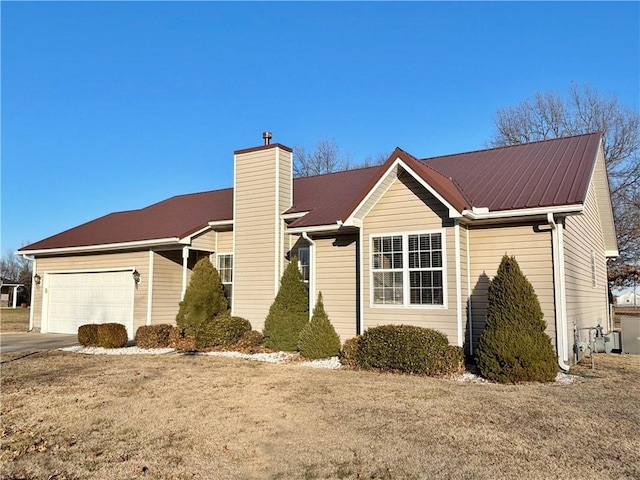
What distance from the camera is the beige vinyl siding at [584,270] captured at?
11164 mm

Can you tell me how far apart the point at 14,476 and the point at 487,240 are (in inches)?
370

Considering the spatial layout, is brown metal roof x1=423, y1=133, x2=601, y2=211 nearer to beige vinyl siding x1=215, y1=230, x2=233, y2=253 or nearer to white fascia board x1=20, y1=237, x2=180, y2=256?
beige vinyl siding x1=215, y1=230, x2=233, y2=253

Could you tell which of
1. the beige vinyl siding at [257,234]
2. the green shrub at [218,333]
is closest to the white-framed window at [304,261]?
the beige vinyl siding at [257,234]

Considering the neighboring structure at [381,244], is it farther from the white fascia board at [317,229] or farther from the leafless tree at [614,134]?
the leafless tree at [614,134]

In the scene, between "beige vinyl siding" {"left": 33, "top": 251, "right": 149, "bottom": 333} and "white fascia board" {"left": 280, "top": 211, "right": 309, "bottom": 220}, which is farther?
"beige vinyl siding" {"left": 33, "top": 251, "right": 149, "bottom": 333}

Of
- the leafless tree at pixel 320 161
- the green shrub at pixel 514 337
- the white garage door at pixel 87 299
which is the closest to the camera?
the green shrub at pixel 514 337

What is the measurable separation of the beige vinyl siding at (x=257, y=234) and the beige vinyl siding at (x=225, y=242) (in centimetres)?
109

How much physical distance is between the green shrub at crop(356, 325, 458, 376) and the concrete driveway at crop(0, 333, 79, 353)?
9805 millimetres

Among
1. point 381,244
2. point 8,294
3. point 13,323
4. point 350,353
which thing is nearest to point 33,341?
point 13,323

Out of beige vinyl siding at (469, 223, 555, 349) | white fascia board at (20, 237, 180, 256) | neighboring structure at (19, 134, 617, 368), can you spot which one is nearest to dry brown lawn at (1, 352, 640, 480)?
beige vinyl siding at (469, 223, 555, 349)

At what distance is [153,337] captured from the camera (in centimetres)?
1439

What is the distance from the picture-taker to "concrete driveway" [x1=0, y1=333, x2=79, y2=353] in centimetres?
1470

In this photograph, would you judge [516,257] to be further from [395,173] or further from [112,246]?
[112,246]

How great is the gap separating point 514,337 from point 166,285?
12.1 m
